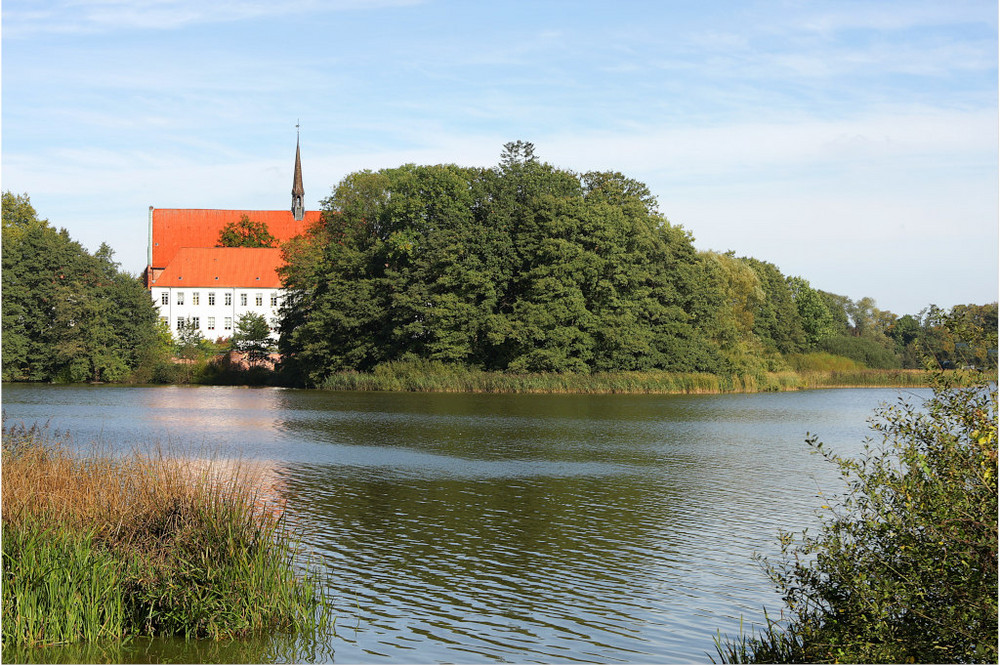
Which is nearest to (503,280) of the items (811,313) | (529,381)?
(529,381)

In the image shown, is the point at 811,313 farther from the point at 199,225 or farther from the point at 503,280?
the point at 199,225

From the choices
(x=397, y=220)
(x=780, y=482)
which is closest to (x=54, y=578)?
(x=780, y=482)

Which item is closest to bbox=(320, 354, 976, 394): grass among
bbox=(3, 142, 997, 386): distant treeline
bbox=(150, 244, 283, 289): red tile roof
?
bbox=(3, 142, 997, 386): distant treeline

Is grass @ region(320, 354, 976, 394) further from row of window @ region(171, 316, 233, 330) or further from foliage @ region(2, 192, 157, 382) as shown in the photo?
row of window @ region(171, 316, 233, 330)

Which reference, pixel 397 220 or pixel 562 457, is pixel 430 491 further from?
pixel 397 220

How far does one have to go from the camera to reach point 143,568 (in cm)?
897

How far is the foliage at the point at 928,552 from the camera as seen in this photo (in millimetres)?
6348

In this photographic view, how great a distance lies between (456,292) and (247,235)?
50.2 metres

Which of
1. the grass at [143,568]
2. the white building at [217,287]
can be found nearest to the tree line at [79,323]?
the white building at [217,287]

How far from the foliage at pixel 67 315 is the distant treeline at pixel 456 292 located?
0.30ft

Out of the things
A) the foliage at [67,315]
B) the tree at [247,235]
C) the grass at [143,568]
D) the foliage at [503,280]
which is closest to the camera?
the grass at [143,568]

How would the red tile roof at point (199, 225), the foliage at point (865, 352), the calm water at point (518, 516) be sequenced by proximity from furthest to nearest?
the red tile roof at point (199, 225) < the foliage at point (865, 352) < the calm water at point (518, 516)

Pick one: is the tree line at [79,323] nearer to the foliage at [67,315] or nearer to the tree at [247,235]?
the foliage at [67,315]

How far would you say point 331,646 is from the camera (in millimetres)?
9070
